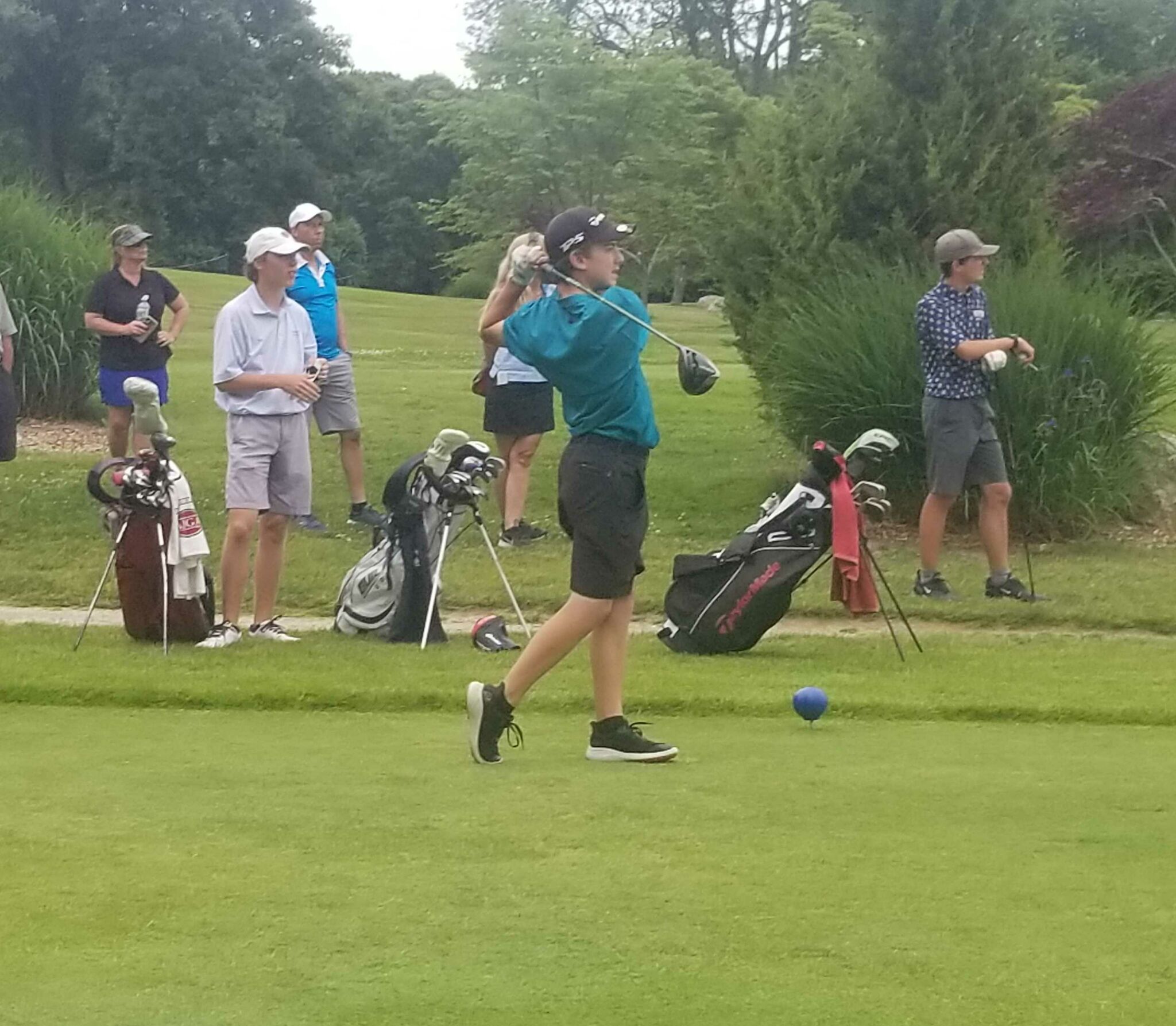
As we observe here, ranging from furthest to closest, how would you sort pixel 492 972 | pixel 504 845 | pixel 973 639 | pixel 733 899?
pixel 973 639 → pixel 504 845 → pixel 733 899 → pixel 492 972

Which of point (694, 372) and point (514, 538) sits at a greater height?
point (694, 372)

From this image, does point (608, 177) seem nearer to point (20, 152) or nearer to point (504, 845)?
point (20, 152)

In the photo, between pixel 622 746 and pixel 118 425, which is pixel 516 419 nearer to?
pixel 118 425

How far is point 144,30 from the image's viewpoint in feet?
175

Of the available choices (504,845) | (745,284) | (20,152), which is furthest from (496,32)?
(504,845)

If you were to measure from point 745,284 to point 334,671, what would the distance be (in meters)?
6.85

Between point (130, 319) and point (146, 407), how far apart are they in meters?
3.54

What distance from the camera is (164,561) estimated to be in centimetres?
819

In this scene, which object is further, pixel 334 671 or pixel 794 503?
pixel 794 503

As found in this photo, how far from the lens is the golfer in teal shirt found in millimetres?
5738

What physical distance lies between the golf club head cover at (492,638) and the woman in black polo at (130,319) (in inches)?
154

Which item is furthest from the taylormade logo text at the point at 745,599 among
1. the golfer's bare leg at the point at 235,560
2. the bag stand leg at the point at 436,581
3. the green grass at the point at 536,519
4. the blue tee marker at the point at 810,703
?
the golfer's bare leg at the point at 235,560

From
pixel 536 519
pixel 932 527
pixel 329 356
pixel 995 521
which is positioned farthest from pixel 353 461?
pixel 995 521

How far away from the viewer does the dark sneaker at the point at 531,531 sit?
1167 cm
